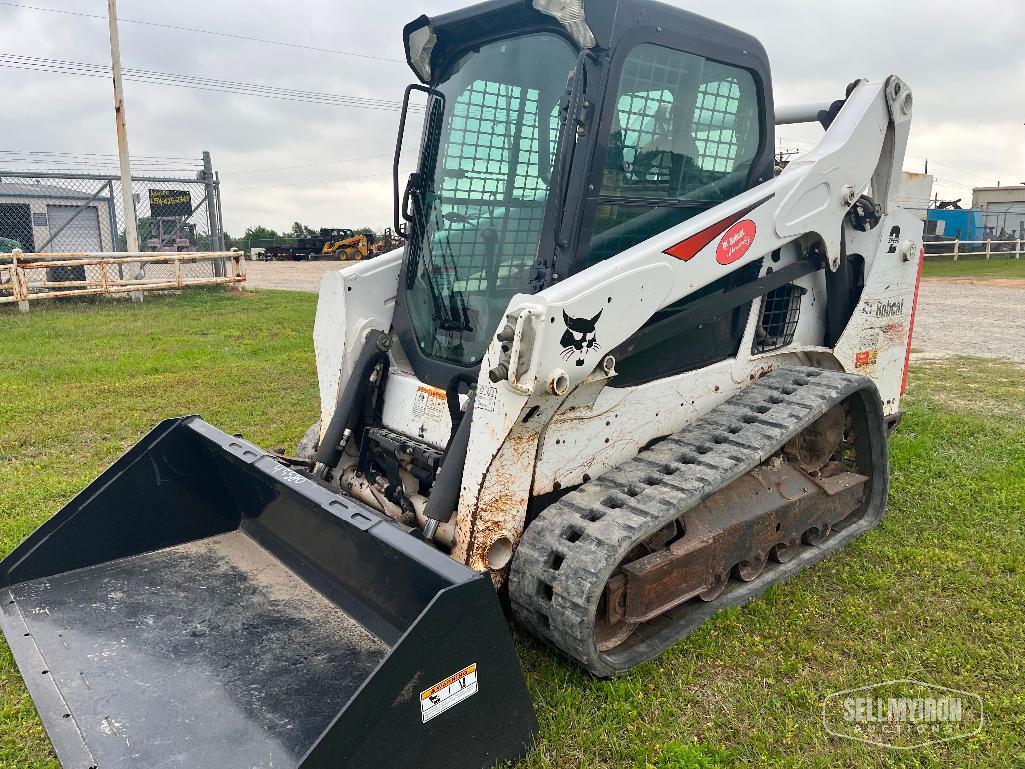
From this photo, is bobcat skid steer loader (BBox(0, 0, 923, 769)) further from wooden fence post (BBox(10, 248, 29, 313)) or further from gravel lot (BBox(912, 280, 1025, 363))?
wooden fence post (BBox(10, 248, 29, 313))

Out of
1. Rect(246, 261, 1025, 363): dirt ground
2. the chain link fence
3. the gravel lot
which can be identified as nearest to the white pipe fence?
Rect(246, 261, 1025, 363): dirt ground

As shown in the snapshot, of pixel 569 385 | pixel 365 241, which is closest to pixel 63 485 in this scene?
pixel 569 385

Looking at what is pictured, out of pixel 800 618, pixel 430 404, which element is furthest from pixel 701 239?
pixel 800 618

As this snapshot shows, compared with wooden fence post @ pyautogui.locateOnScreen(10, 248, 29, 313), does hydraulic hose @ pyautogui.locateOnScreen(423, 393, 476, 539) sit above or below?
above

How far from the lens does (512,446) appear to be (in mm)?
3105

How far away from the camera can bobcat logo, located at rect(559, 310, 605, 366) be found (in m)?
2.96

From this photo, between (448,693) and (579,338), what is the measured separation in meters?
1.25

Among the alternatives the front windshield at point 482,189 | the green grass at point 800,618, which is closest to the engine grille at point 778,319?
the green grass at point 800,618

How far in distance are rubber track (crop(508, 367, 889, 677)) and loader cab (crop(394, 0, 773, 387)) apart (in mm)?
347

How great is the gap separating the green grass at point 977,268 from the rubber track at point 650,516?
21197mm

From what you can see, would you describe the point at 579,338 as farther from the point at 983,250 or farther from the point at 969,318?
the point at 983,250

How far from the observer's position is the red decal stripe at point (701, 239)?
3.31 meters

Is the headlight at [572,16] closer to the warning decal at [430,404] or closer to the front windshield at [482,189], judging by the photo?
the front windshield at [482,189]

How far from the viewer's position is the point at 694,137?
367cm
